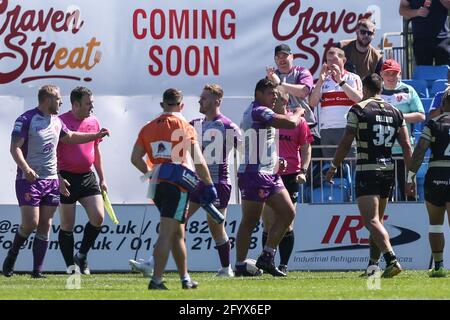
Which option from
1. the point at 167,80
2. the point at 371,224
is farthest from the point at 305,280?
the point at 167,80

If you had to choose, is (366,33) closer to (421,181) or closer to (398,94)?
(398,94)

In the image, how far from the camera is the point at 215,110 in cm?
1584

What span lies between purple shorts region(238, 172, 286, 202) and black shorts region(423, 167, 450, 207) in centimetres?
172

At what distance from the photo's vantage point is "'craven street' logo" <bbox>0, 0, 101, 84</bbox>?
1944cm

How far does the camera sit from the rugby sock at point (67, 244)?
16219mm

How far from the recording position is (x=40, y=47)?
1947 cm

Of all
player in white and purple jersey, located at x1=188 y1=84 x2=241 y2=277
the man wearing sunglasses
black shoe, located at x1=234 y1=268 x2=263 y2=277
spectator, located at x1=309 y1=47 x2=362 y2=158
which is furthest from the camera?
the man wearing sunglasses

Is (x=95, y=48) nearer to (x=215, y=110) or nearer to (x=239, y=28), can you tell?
(x=239, y=28)

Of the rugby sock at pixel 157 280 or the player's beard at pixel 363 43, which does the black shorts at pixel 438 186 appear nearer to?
the player's beard at pixel 363 43

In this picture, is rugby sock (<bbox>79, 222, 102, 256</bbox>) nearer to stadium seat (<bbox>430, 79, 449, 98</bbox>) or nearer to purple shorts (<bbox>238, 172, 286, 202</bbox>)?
purple shorts (<bbox>238, 172, 286, 202</bbox>)

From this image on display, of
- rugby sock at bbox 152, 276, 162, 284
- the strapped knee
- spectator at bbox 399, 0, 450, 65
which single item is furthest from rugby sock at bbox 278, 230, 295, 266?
spectator at bbox 399, 0, 450, 65

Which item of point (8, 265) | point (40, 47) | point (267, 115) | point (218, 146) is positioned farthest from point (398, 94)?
point (8, 265)

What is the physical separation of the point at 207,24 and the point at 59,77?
7.74ft

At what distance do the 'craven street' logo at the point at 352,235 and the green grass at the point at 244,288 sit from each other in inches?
57.8
